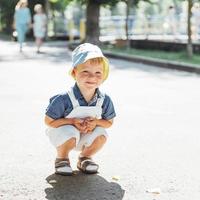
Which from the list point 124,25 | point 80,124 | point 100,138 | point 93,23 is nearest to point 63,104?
point 80,124

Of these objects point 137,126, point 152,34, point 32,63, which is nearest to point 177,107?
point 137,126

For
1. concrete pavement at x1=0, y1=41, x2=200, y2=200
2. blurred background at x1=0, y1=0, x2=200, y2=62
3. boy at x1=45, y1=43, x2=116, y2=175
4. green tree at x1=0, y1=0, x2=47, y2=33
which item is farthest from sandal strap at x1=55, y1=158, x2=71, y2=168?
green tree at x1=0, y1=0, x2=47, y2=33

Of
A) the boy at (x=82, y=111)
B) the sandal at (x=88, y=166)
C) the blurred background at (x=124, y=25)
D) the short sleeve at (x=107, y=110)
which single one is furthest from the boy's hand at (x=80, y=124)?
the blurred background at (x=124, y=25)

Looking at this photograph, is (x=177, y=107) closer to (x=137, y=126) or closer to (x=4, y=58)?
(x=137, y=126)

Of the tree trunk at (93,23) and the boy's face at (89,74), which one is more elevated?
the boy's face at (89,74)

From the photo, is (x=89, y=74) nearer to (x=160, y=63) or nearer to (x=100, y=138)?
(x=100, y=138)

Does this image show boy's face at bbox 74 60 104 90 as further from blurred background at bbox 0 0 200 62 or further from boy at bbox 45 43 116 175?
blurred background at bbox 0 0 200 62

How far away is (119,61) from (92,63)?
43.7ft

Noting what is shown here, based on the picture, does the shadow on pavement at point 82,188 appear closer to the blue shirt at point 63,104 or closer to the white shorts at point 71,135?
the white shorts at point 71,135

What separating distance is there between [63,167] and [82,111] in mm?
470

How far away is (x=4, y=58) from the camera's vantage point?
61.2 feet

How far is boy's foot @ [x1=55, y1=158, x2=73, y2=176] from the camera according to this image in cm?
514

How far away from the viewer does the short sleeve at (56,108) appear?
16.3ft

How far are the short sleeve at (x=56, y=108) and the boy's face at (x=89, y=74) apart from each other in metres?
0.21
